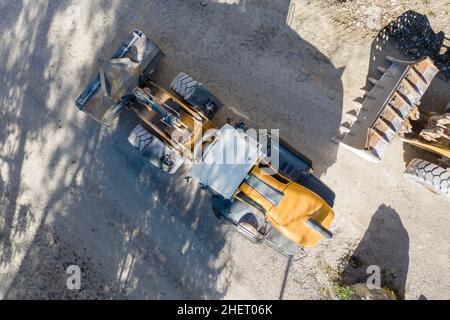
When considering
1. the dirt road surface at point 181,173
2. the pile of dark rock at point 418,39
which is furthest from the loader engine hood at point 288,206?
the pile of dark rock at point 418,39

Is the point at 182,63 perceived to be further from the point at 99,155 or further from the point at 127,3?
the point at 99,155

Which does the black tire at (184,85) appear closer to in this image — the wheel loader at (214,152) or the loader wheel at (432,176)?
the wheel loader at (214,152)

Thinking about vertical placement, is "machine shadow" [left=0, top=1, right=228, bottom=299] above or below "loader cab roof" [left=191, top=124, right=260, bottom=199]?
below

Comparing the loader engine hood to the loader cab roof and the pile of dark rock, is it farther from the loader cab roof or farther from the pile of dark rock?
the pile of dark rock

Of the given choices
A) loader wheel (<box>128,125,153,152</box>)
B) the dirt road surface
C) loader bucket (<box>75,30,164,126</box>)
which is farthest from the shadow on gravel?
loader bucket (<box>75,30,164,126</box>)

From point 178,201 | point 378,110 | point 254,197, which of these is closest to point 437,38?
point 378,110
